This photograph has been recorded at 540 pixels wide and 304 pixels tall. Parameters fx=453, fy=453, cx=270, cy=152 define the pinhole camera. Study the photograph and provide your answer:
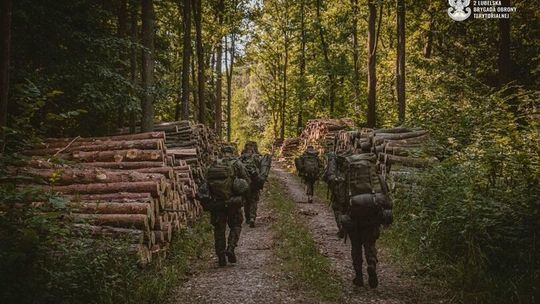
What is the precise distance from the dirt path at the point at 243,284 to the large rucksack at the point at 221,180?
54.8 inches

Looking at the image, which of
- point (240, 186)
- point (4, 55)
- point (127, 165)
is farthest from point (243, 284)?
point (4, 55)

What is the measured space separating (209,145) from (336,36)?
1759cm

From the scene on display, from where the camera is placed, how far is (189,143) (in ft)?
56.1

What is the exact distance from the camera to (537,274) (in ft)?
20.2

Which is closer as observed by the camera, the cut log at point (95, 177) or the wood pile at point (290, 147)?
the cut log at point (95, 177)

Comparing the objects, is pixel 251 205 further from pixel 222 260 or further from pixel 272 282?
pixel 272 282

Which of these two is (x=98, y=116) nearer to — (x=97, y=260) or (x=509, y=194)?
(x=97, y=260)

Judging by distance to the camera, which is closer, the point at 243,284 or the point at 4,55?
the point at 4,55

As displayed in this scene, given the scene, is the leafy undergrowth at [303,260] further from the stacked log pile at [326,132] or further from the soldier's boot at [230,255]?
the stacked log pile at [326,132]

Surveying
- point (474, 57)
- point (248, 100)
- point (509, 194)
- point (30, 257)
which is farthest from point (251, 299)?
point (248, 100)

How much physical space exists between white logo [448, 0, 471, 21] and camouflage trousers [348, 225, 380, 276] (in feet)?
57.6

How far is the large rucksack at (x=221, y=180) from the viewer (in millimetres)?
8578

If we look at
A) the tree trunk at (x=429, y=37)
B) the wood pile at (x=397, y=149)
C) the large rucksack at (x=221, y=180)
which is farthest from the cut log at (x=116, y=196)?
the tree trunk at (x=429, y=37)

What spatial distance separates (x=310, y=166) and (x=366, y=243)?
369 inches
